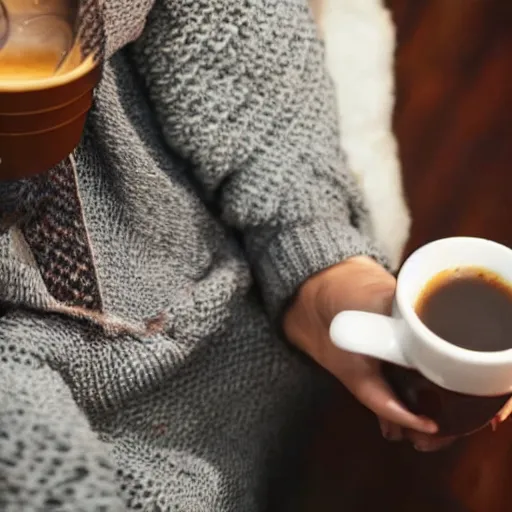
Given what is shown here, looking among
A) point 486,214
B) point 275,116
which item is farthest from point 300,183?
point 486,214

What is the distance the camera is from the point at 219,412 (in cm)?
66

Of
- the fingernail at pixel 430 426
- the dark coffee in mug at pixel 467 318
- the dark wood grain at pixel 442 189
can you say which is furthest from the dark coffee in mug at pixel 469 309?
the dark wood grain at pixel 442 189

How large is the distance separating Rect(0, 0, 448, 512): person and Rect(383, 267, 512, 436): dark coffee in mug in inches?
2.1

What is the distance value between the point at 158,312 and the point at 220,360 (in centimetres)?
6

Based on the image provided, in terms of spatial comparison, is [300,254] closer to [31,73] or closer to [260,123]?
[260,123]

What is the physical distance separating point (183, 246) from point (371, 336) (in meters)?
0.23

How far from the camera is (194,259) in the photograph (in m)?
0.69

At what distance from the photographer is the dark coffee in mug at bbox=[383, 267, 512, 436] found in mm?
490

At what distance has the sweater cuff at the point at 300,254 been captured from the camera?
2.22 ft

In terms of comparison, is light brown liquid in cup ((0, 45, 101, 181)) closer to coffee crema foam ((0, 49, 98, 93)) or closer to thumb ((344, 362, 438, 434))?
coffee crema foam ((0, 49, 98, 93))

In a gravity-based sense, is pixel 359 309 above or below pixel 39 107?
below

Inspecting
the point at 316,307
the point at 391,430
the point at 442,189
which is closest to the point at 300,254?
the point at 316,307

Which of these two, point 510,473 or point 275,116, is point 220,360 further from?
point 510,473

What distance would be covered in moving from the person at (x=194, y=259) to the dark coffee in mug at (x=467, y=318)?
2.1 inches
